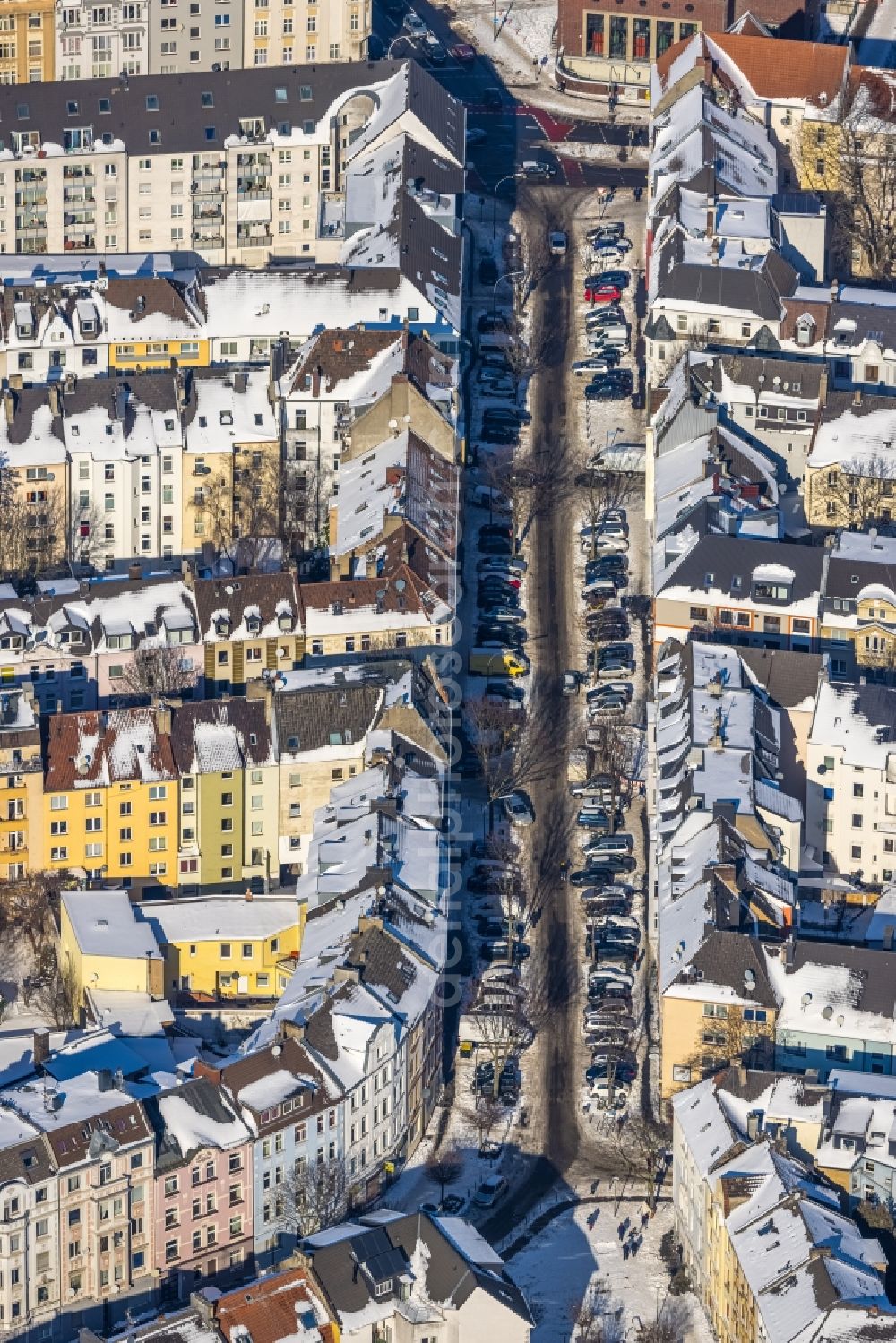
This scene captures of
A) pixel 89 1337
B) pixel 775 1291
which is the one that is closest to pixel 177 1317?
pixel 89 1337

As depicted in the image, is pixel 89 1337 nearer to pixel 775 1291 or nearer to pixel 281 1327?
pixel 281 1327

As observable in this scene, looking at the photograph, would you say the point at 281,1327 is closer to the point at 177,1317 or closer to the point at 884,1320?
the point at 177,1317

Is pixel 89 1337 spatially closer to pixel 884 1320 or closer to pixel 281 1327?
pixel 281 1327

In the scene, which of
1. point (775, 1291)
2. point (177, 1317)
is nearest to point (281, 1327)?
point (177, 1317)

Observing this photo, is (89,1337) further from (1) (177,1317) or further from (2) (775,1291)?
(2) (775,1291)

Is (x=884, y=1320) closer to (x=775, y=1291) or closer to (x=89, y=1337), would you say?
(x=775, y=1291)
